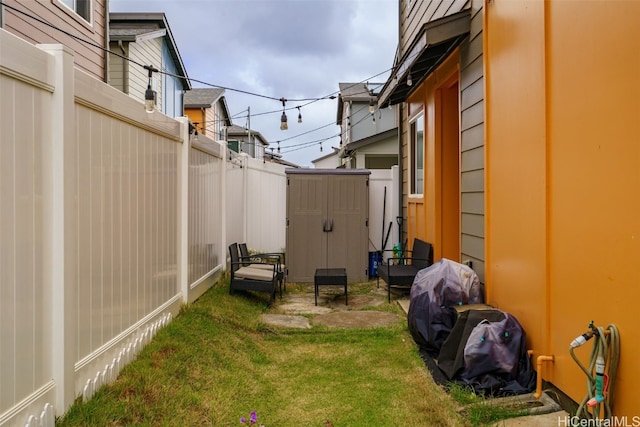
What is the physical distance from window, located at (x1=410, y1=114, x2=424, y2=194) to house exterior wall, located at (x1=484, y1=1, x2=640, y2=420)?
2.63 meters

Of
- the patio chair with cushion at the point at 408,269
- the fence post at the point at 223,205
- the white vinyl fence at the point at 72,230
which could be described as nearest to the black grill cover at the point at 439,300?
the patio chair with cushion at the point at 408,269

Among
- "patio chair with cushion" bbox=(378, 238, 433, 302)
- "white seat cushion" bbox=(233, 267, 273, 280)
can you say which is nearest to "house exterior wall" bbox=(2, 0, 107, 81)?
"white seat cushion" bbox=(233, 267, 273, 280)

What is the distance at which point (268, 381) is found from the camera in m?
3.36

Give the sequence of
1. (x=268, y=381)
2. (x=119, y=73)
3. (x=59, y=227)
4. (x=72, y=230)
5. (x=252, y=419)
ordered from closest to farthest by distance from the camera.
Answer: (x=59, y=227) < (x=72, y=230) < (x=252, y=419) < (x=268, y=381) < (x=119, y=73)

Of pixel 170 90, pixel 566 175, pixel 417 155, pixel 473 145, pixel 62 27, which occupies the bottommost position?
pixel 566 175

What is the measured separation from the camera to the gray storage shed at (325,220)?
279 inches

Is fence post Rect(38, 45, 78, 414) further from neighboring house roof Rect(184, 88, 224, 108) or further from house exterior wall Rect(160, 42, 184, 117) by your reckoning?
neighboring house roof Rect(184, 88, 224, 108)

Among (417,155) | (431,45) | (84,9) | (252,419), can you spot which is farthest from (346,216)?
(84,9)

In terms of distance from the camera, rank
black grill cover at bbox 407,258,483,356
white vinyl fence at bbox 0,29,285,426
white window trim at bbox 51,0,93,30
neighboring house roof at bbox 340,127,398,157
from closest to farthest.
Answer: white vinyl fence at bbox 0,29,285,426
black grill cover at bbox 407,258,483,356
white window trim at bbox 51,0,93,30
neighboring house roof at bbox 340,127,398,157

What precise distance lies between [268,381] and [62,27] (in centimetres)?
Result: 605

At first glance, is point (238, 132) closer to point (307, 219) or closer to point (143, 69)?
point (143, 69)

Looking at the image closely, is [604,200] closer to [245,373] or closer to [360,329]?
[245,373]
